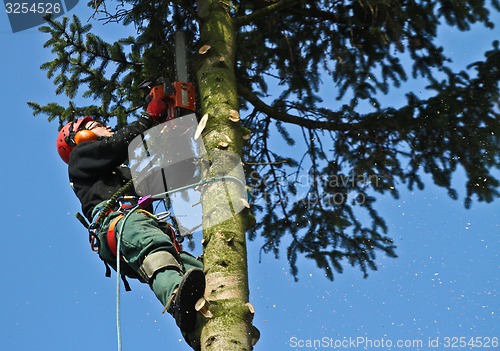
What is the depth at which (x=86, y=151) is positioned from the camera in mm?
4145

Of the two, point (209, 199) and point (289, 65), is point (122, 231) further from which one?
point (289, 65)

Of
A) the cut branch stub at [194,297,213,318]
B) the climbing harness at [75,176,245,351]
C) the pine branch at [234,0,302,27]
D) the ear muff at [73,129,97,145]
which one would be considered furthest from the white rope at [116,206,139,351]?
the pine branch at [234,0,302,27]

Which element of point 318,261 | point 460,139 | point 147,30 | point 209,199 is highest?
point 147,30

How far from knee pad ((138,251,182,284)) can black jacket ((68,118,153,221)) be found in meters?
0.72

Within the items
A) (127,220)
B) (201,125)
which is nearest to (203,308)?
(127,220)

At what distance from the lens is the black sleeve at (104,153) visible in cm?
400

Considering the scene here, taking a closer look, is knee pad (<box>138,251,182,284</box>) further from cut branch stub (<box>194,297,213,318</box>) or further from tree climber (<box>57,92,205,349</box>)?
cut branch stub (<box>194,297,213,318</box>)

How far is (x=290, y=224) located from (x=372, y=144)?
86 centimetres

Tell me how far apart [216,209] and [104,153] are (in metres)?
1.03

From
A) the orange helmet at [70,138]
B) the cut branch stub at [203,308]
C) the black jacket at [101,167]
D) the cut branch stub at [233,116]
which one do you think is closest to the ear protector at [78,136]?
the orange helmet at [70,138]

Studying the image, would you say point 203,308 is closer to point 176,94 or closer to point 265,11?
point 176,94

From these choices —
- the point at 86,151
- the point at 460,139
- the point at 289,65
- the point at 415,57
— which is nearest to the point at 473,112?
the point at 460,139

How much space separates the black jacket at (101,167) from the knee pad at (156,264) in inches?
28.2

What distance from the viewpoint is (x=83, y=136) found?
437cm
